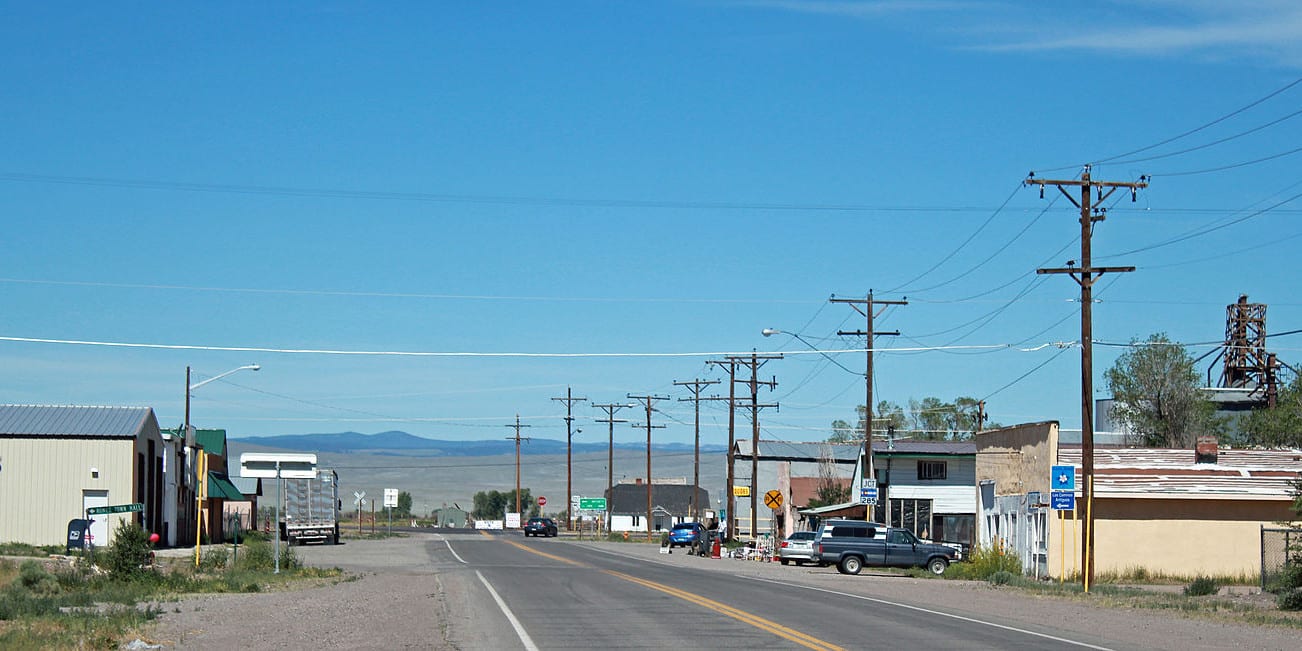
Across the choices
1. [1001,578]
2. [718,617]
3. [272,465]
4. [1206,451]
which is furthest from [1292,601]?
[272,465]

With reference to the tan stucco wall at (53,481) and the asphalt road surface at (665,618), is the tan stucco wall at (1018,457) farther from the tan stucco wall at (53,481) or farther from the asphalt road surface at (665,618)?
the tan stucco wall at (53,481)

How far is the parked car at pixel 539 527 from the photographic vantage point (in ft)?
329

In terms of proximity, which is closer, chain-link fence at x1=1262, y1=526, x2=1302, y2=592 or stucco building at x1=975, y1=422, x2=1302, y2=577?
chain-link fence at x1=1262, y1=526, x2=1302, y2=592

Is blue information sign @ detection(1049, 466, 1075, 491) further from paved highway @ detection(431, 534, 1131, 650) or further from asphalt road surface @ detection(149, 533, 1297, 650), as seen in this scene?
paved highway @ detection(431, 534, 1131, 650)

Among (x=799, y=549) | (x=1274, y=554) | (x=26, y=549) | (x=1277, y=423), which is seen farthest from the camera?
(x=1277, y=423)

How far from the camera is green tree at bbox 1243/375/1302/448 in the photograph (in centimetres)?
5702

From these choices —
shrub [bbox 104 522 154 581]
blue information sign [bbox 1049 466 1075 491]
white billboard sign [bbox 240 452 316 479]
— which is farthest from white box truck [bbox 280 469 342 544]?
blue information sign [bbox 1049 466 1075 491]

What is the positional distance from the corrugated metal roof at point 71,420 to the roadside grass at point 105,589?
1346cm

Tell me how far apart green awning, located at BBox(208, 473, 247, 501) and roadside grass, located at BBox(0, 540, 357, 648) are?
29272 millimetres

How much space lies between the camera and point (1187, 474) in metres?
42.7

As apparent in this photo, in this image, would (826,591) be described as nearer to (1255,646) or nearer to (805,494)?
(1255,646)

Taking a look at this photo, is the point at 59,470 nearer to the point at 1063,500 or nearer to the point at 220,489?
the point at 220,489

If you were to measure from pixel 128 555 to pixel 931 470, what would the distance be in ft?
169

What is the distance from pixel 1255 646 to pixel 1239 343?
6044 centimetres
